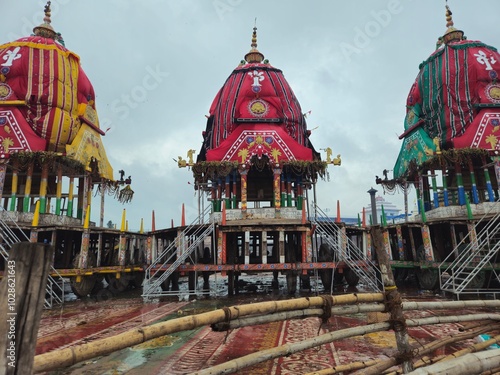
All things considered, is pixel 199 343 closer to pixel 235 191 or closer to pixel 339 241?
pixel 339 241

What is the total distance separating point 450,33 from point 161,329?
93.0ft

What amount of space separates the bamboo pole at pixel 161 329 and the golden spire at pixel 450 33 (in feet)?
84.7

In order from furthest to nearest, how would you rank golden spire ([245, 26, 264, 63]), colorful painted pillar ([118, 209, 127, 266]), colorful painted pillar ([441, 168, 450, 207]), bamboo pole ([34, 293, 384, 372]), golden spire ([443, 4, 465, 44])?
golden spire ([245, 26, 264, 63]), golden spire ([443, 4, 465, 44]), colorful painted pillar ([441, 168, 450, 207]), colorful painted pillar ([118, 209, 127, 266]), bamboo pole ([34, 293, 384, 372])

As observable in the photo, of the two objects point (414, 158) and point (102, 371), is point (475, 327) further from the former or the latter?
point (414, 158)

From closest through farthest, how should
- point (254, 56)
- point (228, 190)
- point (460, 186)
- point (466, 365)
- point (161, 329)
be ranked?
1. point (161, 329)
2. point (466, 365)
3. point (460, 186)
4. point (228, 190)
5. point (254, 56)

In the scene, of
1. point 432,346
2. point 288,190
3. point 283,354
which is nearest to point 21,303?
point 283,354

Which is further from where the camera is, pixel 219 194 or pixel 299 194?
pixel 299 194

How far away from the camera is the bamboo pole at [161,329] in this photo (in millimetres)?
2662

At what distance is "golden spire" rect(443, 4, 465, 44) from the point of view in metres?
24.0

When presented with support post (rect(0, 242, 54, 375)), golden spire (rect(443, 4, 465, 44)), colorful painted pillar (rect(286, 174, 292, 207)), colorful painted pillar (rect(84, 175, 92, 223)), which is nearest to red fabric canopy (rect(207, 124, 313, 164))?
colorful painted pillar (rect(286, 174, 292, 207))

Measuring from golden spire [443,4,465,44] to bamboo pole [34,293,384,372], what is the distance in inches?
1017

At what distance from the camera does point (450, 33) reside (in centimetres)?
2423

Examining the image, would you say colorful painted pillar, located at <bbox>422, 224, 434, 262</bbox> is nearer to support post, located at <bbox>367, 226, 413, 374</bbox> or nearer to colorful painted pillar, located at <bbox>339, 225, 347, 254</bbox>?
colorful painted pillar, located at <bbox>339, 225, 347, 254</bbox>

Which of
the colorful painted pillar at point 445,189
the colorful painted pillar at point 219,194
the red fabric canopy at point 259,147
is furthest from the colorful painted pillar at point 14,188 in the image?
the colorful painted pillar at point 445,189
